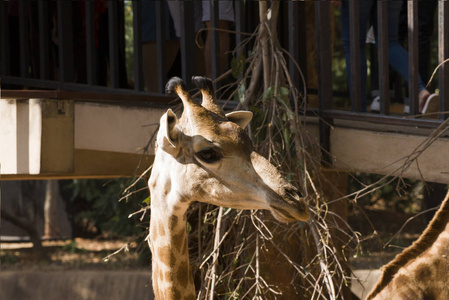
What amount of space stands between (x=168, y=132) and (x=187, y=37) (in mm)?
2488

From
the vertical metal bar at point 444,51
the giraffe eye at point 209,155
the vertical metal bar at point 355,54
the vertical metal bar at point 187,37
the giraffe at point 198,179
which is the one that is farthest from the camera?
the vertical metal bar at point 187,37

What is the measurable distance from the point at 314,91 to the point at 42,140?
2.23 meters

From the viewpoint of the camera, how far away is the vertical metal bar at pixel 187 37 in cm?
610

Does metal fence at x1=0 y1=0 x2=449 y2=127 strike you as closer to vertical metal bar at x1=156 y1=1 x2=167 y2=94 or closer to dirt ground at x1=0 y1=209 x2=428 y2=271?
vertical metal bar at x1=156 y1=1 x2=167 y2=94

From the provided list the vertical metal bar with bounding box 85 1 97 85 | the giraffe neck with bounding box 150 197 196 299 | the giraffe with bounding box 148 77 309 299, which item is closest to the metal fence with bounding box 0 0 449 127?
the vertical metal bar with bounding box 85 1 97 85

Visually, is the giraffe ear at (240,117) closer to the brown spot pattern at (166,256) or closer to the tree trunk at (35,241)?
the brown spot pattern at (166,256)

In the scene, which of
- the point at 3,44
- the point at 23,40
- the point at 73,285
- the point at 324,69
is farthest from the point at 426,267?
the point at 73,285

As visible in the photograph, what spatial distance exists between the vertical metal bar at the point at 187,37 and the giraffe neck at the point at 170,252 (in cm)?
225

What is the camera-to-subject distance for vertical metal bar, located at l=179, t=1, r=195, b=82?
20.0 ft

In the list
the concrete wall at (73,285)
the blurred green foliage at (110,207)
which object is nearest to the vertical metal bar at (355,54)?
the concrete wall at (73,285)

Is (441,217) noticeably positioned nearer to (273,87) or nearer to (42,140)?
(273,87)

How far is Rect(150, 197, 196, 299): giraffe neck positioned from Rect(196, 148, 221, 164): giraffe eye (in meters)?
0.34

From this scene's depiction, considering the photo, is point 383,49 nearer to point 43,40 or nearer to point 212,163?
point 212,163

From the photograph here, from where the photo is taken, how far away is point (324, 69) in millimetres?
5723
